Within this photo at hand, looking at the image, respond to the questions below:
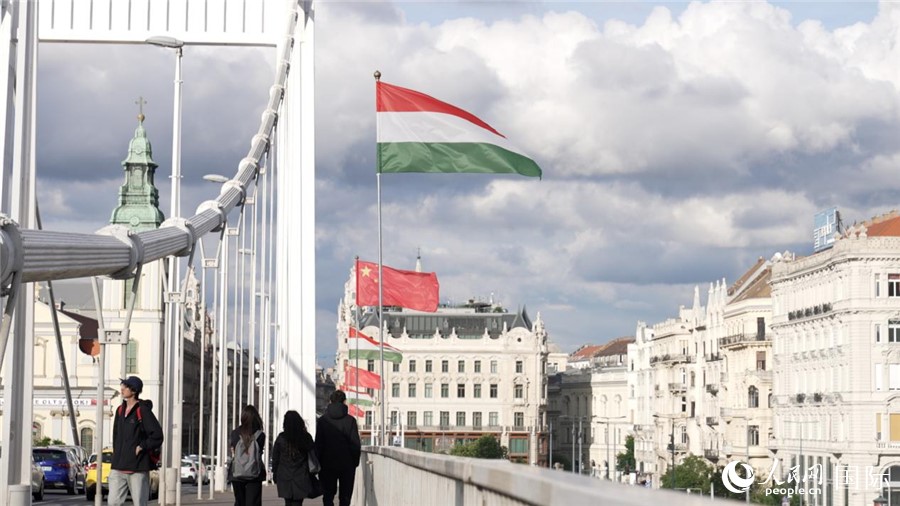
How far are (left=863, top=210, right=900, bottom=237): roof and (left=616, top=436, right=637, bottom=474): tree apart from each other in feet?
200

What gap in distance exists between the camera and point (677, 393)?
481 ft

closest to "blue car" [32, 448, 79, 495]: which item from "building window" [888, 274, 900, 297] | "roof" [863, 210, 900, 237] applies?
"building window" [888, 274, 900, 297]

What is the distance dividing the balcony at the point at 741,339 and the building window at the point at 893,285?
23.5 m

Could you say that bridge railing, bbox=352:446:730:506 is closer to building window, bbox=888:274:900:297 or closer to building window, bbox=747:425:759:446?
building window, bbox=888:274:900:297

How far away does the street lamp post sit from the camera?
27266 millimetres

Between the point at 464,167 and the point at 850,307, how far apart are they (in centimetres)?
7634

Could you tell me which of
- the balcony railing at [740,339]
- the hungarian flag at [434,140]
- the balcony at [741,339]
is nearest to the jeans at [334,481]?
the hungarian flag at [434,140]

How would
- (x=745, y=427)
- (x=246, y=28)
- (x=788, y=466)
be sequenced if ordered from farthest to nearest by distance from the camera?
(x=745, y=427)
(x=788, y=466)
(x=246, y=28)

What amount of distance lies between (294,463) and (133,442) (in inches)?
97.2

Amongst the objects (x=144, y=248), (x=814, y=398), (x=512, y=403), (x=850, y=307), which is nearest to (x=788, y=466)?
(x=814, y=398)

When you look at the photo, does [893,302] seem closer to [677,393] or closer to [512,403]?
[677,393]

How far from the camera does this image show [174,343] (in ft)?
97.6

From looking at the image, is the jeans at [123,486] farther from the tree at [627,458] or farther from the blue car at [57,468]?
the tree at [627,458]

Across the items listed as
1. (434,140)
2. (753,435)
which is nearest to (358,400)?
(753,435)
